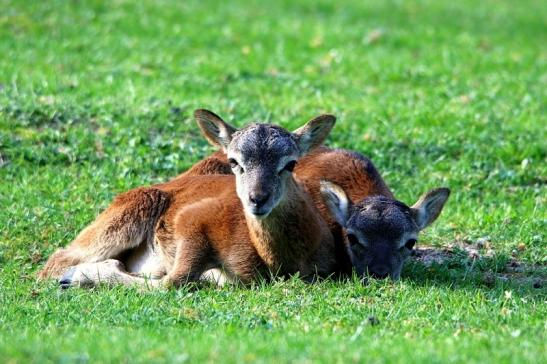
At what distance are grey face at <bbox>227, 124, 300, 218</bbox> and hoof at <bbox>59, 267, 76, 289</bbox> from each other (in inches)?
74.4

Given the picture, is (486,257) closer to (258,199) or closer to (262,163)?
(262,163)

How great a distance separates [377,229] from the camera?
10.2m

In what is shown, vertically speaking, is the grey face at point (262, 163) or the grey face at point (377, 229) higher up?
the grey face at point (262, 163)

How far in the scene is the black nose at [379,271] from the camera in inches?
392

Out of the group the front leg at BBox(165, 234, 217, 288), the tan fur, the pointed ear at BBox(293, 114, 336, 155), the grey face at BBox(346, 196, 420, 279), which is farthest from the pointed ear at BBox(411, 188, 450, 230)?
the front leg at BBox(165, 234, 217, 288)

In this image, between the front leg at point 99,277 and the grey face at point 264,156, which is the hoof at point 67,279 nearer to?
the front leg at point 99,277

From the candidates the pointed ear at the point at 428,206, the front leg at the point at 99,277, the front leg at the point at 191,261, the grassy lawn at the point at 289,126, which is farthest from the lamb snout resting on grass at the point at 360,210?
the front leg at the point at 99,277

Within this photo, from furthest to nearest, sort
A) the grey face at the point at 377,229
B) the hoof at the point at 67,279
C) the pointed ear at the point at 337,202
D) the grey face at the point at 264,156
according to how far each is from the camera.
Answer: the pointed ear at the point at 337,202 < the hoof at the point at 67,279 < the grey face at the point at 377,229 < the grey face at the point at 264,156

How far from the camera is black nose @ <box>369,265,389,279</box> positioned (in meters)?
9.97

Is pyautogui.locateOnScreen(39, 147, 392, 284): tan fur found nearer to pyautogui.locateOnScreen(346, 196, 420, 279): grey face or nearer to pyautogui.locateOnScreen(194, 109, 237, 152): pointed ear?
pyautogui.locateOnScreen(346, 196, 420, 279): grey face

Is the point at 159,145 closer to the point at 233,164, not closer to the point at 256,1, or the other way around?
the point at 233,164

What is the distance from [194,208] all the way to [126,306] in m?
1.84

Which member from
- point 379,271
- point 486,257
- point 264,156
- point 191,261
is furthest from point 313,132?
point 486,257

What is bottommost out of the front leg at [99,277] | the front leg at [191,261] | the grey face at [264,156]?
the front leg at [99,277]
